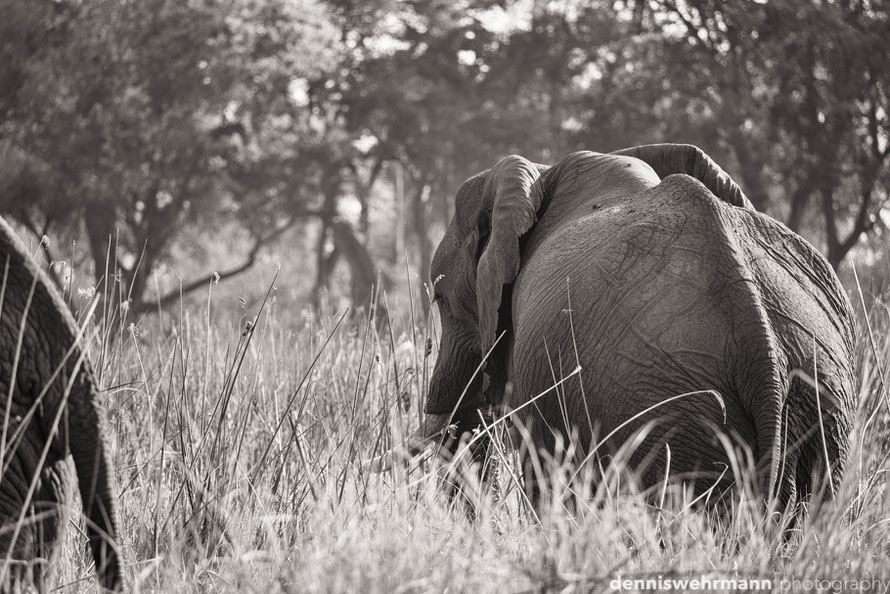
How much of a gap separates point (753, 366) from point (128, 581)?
173 cm

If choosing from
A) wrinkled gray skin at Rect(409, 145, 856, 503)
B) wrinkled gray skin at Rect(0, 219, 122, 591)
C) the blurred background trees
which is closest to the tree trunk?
the blurred background trees

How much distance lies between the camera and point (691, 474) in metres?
2.99

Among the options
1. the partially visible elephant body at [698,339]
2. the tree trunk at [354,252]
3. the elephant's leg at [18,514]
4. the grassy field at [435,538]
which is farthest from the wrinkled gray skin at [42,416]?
the tree trunk at [354,252]

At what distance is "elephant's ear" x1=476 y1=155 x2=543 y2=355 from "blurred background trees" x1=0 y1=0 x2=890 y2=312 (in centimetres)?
851

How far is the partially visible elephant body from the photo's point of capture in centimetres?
299

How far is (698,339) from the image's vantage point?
118 inches

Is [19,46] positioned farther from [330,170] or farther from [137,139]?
[330,170]

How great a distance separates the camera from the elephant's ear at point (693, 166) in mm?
3873

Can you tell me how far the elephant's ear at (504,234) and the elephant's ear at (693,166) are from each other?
0.45 meters

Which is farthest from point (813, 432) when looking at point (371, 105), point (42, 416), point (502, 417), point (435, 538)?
point (371, 105)

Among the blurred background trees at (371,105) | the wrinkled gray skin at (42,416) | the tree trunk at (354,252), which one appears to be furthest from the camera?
the tree trunk at (354,252)

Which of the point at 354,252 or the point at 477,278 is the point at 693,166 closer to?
the point at 477,278

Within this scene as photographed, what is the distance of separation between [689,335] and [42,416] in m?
1.59

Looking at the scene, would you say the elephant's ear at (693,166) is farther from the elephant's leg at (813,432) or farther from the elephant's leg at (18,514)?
the elephant's leg at (18,514)
